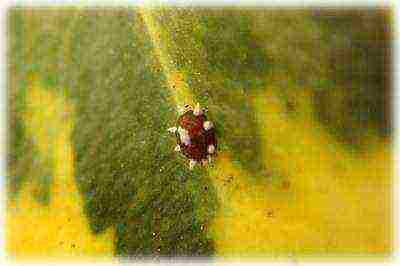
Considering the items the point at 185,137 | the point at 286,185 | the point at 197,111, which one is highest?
the point at 197,111

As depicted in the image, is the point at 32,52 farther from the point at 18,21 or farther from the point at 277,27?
the point at 277,27

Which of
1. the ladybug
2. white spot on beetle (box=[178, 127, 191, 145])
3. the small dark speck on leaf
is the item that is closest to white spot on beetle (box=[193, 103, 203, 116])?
the ladybug

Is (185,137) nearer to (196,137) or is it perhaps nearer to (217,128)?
(196,137)

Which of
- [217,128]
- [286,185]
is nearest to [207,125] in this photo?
[217,128]

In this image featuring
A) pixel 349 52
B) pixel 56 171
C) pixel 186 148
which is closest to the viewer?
pixel 349 52

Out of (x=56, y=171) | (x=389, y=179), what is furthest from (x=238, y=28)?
(x=56, y=171)

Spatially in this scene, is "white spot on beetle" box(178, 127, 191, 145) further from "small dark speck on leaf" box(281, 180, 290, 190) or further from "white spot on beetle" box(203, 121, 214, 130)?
"small dark speck on leaf" box(281, 180, 290, 190)
